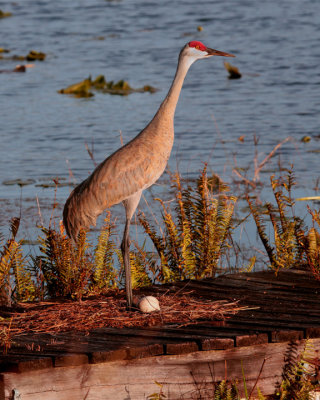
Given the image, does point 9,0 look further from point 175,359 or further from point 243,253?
point 175,359

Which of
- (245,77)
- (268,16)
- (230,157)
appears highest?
(268,16)

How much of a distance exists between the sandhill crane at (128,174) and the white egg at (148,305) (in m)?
0.43

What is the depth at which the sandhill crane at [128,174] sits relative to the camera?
6629 mm

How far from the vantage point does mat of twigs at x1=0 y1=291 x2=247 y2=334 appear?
5777 mm

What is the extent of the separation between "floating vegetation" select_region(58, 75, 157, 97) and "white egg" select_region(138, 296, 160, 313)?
11.4m

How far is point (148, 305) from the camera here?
607 centimetres

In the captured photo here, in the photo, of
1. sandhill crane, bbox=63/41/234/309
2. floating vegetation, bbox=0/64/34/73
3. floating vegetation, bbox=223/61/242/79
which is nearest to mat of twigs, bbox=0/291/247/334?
sandhill crane, bbox=63/41/234/309

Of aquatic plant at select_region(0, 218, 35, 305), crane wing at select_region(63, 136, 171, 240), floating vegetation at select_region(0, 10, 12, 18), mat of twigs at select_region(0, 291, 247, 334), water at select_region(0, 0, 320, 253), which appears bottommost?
mat of twigs at select_region(0, 291, 247, 334)

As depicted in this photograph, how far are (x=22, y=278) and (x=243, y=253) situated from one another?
2.82 metres

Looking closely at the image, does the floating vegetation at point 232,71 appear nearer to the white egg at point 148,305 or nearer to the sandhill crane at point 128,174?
the sandhill crane at point 128,174

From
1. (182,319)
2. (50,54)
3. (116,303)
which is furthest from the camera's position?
(50,54)

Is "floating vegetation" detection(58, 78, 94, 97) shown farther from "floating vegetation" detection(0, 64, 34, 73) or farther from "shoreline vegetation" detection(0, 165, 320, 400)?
"shoreline vegetation" detection(0, 165, 320, 400)

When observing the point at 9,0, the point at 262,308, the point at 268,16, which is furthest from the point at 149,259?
the point at 9,0

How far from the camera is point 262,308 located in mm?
6219
